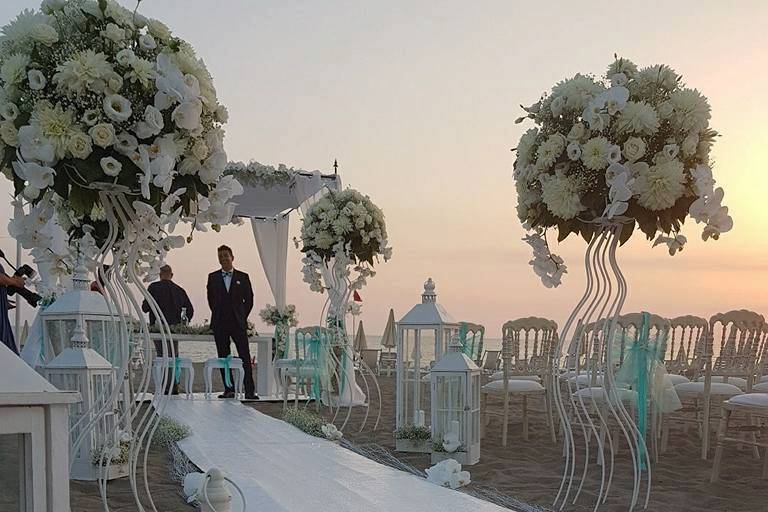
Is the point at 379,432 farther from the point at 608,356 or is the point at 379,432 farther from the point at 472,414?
the point at 608,356

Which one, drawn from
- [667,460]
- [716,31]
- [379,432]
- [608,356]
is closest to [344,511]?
[608,356]

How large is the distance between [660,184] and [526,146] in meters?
0.65

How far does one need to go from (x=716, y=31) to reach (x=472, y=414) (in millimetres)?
4423

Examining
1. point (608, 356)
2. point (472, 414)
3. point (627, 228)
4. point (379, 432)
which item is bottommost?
point (379, 432)

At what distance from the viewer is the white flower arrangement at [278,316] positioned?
11.1 meters

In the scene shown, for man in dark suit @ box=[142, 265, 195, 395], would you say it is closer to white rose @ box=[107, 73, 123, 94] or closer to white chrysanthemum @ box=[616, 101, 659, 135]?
white chrysanthemum @ box=[616, 101, 659, 135]

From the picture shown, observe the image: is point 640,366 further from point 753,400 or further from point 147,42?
point 147,42

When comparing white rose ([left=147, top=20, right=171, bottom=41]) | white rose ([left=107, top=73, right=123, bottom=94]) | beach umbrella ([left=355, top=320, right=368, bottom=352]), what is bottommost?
beach umbrella ([left=355, top=320, right=368, bottom=352])

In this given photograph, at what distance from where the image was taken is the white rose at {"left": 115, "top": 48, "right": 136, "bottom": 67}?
2.42 metres

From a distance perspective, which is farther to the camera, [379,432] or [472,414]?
[379,432]

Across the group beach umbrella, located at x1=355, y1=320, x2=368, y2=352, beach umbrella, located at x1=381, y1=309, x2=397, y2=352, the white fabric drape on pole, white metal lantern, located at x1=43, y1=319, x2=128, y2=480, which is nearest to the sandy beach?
white metal lantern, located at x1=43, y1=319, x2=128, y2=480

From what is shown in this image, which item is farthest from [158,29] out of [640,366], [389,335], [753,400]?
[389,335]

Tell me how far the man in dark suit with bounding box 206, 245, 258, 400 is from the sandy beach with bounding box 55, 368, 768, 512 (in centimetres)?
371

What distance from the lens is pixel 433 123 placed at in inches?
383
